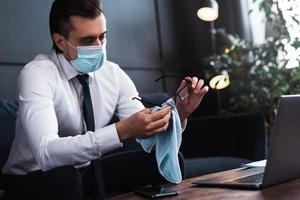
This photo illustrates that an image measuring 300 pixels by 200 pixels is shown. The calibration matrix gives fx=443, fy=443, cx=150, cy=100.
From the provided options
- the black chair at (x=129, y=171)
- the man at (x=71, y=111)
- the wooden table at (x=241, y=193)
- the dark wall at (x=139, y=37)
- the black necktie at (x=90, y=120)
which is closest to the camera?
the wooden table at (x=241, y=193)

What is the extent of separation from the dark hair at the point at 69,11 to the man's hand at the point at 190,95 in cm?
42

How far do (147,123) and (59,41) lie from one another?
671 mm

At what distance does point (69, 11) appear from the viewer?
62.4 inches

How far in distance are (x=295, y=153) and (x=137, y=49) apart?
2132 millimetres

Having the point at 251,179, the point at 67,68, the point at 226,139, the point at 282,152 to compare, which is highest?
the point at 67,68

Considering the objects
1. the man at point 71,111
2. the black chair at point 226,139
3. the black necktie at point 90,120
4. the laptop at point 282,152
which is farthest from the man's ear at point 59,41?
the black chair at point 226,139

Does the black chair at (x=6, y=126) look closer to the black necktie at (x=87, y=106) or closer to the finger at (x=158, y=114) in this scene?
the black necktie at (x=87, y=106)

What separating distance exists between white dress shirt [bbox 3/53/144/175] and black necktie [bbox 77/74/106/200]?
1.1 inches

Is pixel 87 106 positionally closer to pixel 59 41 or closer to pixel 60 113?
pixel 60 113

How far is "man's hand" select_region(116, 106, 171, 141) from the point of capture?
1.14 meters

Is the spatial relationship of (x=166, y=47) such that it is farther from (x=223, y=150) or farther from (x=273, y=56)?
(x=223, y=150)

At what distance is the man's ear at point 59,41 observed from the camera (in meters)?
1.64

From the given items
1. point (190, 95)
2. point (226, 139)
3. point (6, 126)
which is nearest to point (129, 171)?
point (190, 95)

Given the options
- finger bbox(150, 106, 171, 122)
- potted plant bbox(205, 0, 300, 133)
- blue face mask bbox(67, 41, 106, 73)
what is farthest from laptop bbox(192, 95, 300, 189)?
potted plant bbox(205, 0, 300, 133)
